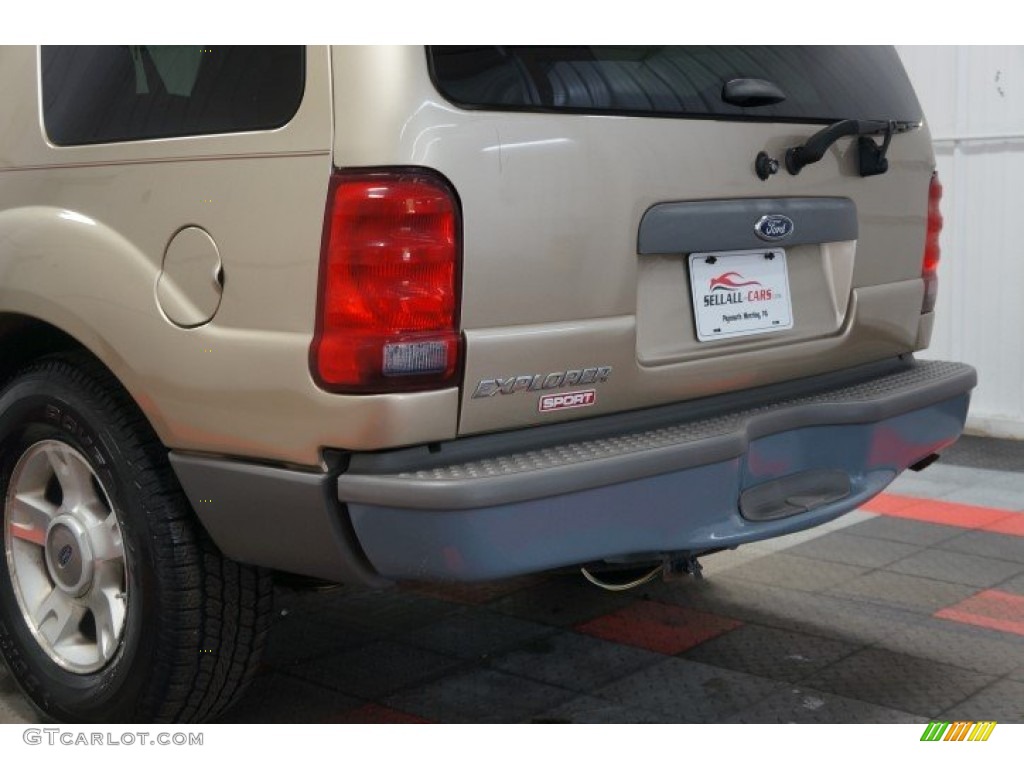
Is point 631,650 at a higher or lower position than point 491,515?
lower

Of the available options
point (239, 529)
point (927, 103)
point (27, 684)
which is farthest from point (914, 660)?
point (927, 103)

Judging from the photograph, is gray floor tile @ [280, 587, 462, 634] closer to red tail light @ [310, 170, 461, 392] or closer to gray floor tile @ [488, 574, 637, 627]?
gray floor tile @ [488, 574, 637, 627]

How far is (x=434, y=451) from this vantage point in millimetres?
2719

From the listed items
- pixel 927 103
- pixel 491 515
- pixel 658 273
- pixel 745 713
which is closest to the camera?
pixel 491 515

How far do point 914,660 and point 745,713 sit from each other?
66 centimetres

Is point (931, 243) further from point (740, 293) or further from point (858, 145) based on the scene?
point (740, 293)

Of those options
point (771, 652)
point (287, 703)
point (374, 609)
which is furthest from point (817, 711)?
point (374, 609)

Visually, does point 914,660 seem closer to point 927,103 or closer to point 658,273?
point 658,273

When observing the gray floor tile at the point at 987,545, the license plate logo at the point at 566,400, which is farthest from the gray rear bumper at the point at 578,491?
the gray floor tile at the point at 987,545

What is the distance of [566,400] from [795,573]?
2022mm

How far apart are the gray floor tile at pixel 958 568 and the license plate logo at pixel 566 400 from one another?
2165 mm

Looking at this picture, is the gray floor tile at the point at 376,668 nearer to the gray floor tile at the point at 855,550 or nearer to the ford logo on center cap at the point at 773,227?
the ford logo on center cap at the point at 773,227

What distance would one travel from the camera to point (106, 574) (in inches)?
125

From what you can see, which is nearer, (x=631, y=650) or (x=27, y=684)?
(x=27, y=684)
